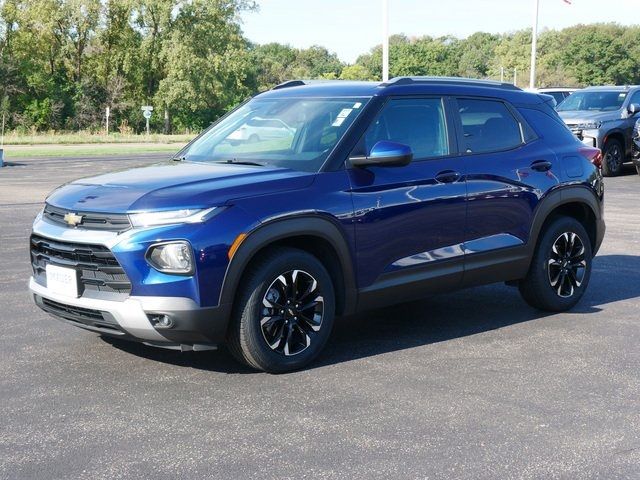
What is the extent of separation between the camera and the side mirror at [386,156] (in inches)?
220

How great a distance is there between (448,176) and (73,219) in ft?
8.42

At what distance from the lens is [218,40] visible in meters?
65.2

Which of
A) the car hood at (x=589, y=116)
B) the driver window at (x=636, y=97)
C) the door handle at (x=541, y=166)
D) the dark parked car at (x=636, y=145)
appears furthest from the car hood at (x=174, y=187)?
the driver window at (x=636, y=97)

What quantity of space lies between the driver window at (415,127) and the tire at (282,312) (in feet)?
3.34

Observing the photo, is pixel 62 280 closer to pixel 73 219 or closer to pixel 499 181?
Result: pixel 73 219

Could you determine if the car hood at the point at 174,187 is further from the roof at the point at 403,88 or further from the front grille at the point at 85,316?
the roof at the point at 403,88

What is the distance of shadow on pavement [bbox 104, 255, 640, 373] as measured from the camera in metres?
5.84

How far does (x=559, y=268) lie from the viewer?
713 cm

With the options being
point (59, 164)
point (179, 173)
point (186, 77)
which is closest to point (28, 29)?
point (186, 77)

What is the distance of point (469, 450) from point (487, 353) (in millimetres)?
1803

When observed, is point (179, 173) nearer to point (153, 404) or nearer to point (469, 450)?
point (153, 404)

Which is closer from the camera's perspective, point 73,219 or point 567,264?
point 73,219

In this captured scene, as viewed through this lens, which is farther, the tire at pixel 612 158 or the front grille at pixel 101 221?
the tire at pixel 612 158

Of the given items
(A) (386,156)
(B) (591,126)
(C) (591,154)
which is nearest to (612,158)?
(B) (591,126)
